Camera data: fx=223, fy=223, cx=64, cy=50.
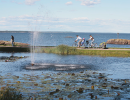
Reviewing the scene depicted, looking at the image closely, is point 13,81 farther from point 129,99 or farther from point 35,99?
point 129,99

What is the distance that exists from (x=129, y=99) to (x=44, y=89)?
13.6 ft

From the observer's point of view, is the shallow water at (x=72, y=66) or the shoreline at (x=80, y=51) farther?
the shoreline at (x=80, y=51)

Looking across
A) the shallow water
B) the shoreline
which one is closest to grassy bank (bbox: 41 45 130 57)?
the shoreline

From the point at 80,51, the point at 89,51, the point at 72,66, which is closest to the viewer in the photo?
the point at 72,66

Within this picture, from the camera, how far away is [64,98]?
976cm

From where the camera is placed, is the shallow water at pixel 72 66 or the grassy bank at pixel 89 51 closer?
the shallow water at pixel 72 66

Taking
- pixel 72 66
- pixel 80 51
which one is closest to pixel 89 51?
pixel 80 51

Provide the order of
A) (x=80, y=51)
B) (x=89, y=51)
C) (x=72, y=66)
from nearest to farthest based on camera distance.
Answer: (x=72, y=66) → (x=89, y=51) → (x=80, y=51)

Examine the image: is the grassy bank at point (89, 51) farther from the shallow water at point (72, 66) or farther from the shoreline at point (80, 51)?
the shallow water at point (72, 66)

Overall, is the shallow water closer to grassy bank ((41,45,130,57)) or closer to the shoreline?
grassy bank ((41,45,130,57))

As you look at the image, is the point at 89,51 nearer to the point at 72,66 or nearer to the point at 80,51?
the point at 80,51

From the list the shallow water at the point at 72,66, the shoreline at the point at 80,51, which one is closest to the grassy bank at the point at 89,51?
the shoreline at the point at 80,51

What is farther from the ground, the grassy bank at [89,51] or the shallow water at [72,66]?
→ the grassy bank at [89,51]

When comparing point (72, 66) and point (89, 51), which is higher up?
point (89, 51)
